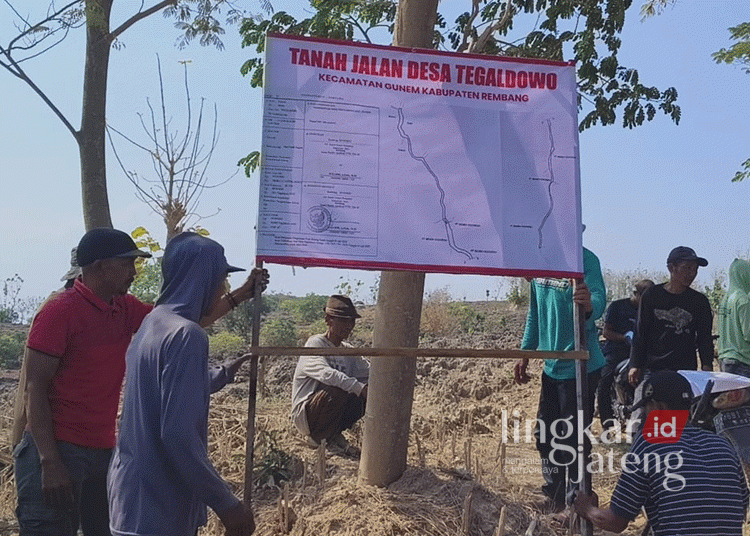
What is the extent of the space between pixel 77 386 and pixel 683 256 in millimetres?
3869

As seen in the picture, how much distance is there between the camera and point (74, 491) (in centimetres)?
330

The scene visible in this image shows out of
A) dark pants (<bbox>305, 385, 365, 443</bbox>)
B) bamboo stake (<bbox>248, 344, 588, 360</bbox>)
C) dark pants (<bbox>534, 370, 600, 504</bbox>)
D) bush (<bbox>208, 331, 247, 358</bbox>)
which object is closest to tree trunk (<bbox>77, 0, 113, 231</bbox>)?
dark pants (<bbox>305, 385, 365, 443</bbox>)

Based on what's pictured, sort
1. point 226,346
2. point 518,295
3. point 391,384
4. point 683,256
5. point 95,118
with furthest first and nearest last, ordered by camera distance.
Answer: point 518,295 < point 226,346 < point 95,118 < point 683,256 < point 391,384

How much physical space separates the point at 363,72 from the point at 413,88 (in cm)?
24

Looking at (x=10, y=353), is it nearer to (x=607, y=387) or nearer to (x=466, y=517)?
(x=607, y=387)

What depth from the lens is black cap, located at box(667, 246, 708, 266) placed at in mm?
5293

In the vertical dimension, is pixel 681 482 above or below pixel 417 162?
below

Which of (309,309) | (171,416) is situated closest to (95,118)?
(171,416)

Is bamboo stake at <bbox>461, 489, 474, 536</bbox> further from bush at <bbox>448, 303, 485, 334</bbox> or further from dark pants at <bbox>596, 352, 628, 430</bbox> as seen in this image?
bush at <bbox>448, 303, 485, 334</bbox>

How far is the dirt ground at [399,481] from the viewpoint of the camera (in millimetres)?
3992

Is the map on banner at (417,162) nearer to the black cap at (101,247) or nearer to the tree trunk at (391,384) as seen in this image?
the black cap at (101,247)

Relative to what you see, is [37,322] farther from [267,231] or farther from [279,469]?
[279,469]

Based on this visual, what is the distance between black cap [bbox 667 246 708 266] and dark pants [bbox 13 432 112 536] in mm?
3746

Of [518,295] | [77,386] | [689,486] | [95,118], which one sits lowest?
[689,486]
